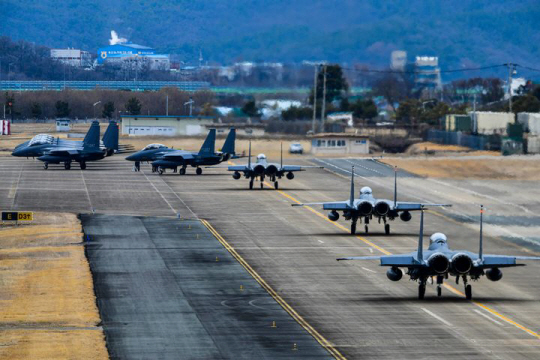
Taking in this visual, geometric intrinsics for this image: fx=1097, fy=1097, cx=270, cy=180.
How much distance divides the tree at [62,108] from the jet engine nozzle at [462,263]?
514 ft

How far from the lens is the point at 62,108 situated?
642ft

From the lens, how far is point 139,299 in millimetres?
49375

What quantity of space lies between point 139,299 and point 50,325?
676 cm

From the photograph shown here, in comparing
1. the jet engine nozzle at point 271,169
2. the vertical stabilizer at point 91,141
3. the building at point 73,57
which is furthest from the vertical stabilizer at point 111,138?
the building at point 73,57

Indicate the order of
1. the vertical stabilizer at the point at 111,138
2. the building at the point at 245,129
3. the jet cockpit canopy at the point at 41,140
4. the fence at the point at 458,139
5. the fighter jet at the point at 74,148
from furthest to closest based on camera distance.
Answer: the building at the point at 245,129 < the fence at the point at 458,139 < the jet cockpit canopy at the point at 41,140 < the vertical stabilizer at the point at 111,138 < the fighter jet at the point at 74,148

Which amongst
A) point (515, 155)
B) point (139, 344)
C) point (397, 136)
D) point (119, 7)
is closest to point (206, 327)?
point (139, 344)

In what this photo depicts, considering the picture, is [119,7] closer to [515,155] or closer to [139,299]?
[515,155]

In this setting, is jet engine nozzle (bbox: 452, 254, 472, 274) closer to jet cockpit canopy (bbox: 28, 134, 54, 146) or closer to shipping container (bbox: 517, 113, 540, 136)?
jet cockpit canopy (bbox: 28, 134, 54, 146)

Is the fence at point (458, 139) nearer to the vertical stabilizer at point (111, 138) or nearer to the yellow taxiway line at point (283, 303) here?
the vertical stabilizer at point (111, 138)

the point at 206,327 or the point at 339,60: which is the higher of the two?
the point at 339,60

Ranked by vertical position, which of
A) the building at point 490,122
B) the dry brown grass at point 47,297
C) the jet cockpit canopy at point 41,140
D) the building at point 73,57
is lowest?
the dry brown grass at point 47,297

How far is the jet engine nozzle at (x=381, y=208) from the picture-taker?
6625 centimetres

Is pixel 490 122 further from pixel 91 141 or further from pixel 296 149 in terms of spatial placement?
pixel 91 141

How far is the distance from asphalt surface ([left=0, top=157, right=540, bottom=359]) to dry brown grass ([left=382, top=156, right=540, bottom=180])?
557 centimetres
